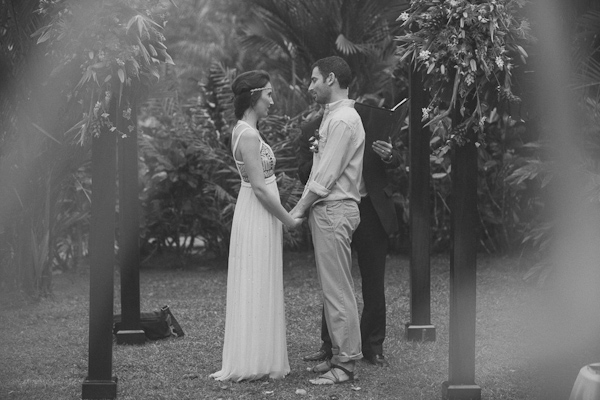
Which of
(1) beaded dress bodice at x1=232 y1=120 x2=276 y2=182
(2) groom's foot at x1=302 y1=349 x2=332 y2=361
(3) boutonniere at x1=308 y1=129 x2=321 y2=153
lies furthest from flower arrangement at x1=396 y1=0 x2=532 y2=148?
(2) groom's foot at x1=302 y1=349 x2=332 y2=361

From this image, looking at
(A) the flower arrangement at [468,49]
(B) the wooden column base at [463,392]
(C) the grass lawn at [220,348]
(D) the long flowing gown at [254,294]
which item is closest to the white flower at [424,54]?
(A) the flower arrangement at [468,49]

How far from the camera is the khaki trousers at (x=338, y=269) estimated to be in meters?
5.95

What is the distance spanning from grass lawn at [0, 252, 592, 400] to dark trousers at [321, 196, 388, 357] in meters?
0.22

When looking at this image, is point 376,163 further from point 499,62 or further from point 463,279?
point 499,62

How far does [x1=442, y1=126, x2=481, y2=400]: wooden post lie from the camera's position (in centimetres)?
551

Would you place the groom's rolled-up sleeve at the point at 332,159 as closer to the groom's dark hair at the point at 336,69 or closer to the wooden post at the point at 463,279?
the groom's dark hair at the point at 336,69

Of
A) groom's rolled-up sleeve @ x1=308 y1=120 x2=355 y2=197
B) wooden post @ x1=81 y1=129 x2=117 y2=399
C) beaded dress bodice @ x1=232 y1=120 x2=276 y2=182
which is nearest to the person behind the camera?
wooden post @ x1=81 y1=129 x2=117 y2=399

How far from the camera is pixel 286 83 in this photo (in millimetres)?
13461

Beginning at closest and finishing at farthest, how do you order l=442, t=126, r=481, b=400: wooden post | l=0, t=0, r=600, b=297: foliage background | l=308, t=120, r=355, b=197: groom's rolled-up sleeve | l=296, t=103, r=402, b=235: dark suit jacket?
l=442, t=126, r=481, b=400: wooden post, l=308, t=120, r=355, b=197: groom's rolled-up sleeve, l=296, t=103, r=402, b=235: dark suit jacket, l=0, t=0, r=600, b=297: foliage background

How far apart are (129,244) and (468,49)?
3.66 m

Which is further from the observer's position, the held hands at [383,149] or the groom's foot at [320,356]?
the groom's foot at [320,356]

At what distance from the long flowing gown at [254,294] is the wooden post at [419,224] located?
1.68 m

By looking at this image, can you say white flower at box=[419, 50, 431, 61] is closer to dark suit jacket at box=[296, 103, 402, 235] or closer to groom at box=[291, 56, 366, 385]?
groom at box=[291, 56, 366, 385]

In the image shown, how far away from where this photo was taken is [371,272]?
21.6ft
